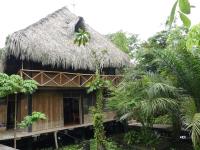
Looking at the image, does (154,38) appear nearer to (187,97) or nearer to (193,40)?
(187,97)

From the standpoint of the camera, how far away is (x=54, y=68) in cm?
1293

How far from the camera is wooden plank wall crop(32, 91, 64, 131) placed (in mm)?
11875

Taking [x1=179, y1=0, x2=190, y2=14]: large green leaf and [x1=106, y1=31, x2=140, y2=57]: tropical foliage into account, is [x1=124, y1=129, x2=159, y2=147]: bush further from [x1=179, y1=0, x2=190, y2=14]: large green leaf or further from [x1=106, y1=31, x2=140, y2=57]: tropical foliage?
[x1=106, y1=31, x2=140, y2=57]: tropical foliage

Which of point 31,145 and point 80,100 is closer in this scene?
point 31,145

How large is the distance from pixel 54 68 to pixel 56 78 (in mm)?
714

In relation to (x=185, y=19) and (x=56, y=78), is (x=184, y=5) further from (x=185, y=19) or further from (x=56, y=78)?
(x=56, y=78)

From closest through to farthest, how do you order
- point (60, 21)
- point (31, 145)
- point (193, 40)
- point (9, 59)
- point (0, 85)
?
point (193, 40)
point (0, 85)
point (31, 145)
point (9, 59)
point (60, 21)

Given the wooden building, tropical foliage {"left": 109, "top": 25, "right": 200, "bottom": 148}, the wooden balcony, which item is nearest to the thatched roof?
the wooden building

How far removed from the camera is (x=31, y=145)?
11.1 meters

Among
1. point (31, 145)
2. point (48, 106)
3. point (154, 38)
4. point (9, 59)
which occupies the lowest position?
point (31, 145)

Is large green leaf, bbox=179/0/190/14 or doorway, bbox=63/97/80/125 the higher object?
large green leaf, bbox=179/0/190/14

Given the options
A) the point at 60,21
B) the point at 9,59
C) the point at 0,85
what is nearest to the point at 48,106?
the point at 9,59

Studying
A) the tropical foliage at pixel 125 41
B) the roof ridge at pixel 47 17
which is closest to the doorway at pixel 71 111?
the roof ridge at pixel 47 17

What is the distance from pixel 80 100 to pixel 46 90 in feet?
7.69
